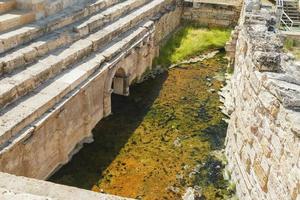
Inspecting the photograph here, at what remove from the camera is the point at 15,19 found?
10.4m

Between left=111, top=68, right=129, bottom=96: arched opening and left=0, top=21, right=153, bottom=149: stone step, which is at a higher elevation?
left=0, top=21, right=153, bottom=149: stone step

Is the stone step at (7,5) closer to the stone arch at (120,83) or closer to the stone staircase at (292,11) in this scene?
the stone arch at (120,83)

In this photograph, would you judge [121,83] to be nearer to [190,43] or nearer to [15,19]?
[15,19]

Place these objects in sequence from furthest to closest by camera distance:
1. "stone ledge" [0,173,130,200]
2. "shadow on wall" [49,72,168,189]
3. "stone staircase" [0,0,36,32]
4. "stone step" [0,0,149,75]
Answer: "stone staircase" [0,0,36,32] → "shadow on wall" [49,72,168,189] → "stone step" [0,0,149,75] → "stone ledge" [0,173,130,200]

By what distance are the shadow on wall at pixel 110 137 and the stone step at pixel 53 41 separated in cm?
272

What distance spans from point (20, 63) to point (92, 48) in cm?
259

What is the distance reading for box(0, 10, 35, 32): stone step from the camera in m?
10.1

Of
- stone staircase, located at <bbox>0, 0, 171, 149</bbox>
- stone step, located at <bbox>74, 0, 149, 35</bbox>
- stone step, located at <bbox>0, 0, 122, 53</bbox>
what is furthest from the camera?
stone step, located at <bbox>74, 0, 149, 35</bbox>

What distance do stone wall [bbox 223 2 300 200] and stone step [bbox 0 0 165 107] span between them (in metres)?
4.17

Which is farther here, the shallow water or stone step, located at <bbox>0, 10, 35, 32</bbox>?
stone step, located at <bbox>0, 10, 35, 32</bbox>

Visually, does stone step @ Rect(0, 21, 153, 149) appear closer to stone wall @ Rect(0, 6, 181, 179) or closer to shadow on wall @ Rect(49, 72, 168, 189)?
stone wall @ Rect(0, 6, 181, 179)

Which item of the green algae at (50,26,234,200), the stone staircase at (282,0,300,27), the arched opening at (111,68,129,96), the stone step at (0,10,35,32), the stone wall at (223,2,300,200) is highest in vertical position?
the stone step at (0,10,35,32)

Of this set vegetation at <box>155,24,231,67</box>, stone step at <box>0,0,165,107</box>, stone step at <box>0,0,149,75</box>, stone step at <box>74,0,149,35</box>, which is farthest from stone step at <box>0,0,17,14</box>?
vegetation at <box>155,24,231,67</box>

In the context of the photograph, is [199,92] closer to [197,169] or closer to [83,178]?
[197,169]
